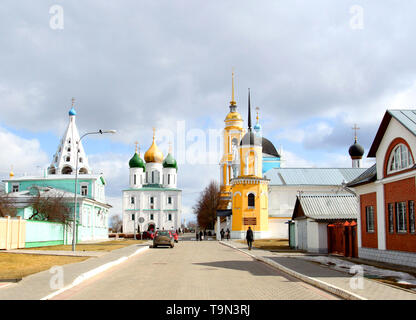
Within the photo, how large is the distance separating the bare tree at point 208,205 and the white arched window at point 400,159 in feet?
208

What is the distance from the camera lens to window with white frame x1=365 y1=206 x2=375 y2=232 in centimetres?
2322

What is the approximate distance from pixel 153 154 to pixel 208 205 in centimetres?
1978

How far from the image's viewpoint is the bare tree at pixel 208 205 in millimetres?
84188

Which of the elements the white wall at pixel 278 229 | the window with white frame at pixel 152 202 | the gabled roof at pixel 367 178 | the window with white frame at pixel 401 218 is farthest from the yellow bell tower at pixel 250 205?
the window with white frame at pixel 152 202

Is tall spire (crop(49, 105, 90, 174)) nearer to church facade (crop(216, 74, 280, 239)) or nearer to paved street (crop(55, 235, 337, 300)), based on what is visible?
church facade (crop(216, 74, 280, 239))

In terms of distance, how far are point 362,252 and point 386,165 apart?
4929mm

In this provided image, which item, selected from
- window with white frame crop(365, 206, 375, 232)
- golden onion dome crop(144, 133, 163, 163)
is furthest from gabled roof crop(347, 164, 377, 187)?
golden onion dome crop(144, 133, 163, 163)

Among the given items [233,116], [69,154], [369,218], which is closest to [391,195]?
[369,218]

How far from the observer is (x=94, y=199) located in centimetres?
6006

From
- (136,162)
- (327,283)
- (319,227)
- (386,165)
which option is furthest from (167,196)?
(327,283)

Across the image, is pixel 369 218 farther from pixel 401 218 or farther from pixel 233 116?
pixel 233 116

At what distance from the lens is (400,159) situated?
2020 cm
